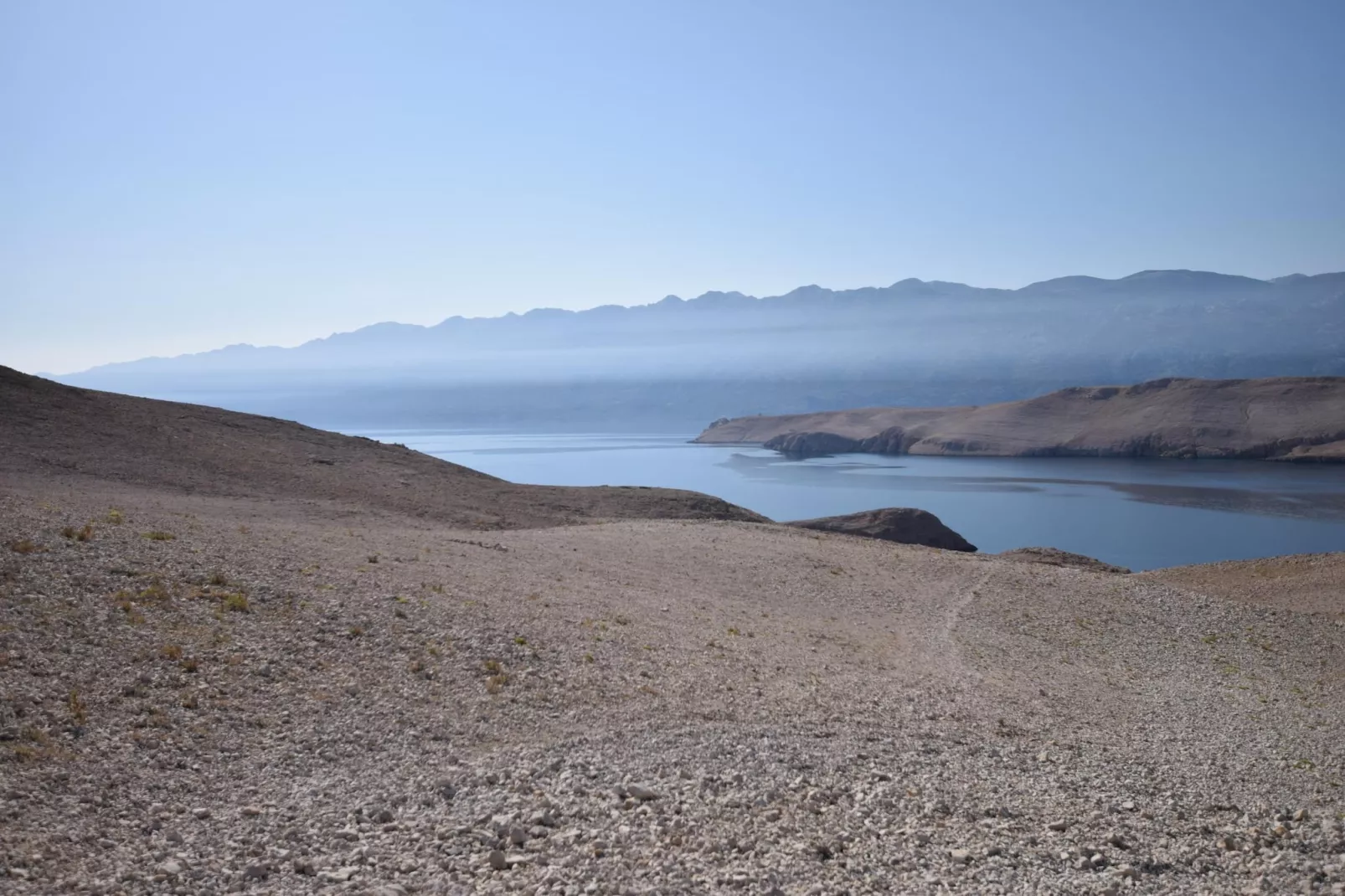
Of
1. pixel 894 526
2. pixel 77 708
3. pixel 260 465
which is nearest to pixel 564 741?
pixel 77 708

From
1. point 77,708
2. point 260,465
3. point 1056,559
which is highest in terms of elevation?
point 260,465

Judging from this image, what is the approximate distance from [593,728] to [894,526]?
2350 cm

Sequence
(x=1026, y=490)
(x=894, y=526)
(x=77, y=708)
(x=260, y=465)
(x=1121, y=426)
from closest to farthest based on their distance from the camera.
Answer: (x=77, y=708), (x=260, y=465), (x=894, y=526), (x=1026, y=490), (x=1121, y=426)

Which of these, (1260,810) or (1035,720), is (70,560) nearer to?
(1035,720)

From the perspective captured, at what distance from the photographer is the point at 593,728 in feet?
24.4

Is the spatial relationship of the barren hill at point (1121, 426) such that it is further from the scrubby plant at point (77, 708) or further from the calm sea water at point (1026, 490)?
the scrubby plant at point (77, 708)

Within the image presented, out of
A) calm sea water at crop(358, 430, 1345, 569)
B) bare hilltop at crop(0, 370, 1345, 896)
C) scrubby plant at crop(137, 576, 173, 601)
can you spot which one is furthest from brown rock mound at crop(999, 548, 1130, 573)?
scrubby plant at crop(137, 576, 173, 601)

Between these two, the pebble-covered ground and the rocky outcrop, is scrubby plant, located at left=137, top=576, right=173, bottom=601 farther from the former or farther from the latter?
A: the rocky outcrop

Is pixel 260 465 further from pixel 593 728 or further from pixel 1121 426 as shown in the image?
pixel 1121 426

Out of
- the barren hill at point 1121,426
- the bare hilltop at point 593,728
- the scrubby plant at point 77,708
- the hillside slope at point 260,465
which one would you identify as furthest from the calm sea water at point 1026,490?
the scrubby plant at point 77,708

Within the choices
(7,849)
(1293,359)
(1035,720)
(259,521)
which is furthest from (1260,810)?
(1293,359)

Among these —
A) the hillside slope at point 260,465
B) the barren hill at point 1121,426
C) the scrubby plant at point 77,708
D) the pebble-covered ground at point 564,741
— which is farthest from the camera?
the barren hill at point 1121,426

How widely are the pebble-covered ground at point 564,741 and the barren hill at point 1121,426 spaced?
5975 centimetres

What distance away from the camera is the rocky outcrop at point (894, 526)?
95.4ft
